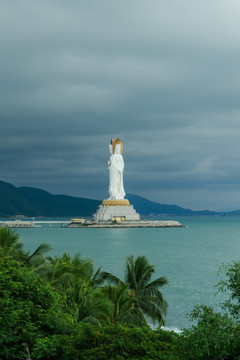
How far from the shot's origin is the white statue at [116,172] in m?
131

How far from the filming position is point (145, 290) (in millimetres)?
21906

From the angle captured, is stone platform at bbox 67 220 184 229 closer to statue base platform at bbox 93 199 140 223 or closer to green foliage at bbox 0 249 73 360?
statue base platform at bbox 93 199 140 223

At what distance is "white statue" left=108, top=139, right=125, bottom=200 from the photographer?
131 meters

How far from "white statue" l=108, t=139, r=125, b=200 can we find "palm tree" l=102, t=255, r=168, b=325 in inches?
4236

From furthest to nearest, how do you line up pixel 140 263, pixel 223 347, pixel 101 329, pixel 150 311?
pixel 140 263, pixel 150 311, pixel 101 329, pixel 223 347

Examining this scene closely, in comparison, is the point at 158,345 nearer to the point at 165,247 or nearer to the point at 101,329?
the point at 101,329

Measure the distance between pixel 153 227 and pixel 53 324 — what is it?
4705 inches

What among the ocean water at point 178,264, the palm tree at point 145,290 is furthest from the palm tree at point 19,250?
the ocean water at point 178,264

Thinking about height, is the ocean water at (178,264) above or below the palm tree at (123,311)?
below

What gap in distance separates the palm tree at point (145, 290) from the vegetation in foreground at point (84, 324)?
0.13 metres

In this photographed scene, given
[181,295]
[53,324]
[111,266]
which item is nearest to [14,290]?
[53,324]

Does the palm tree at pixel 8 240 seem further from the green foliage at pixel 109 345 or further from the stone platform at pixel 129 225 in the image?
the stone platform at pixel 129 225

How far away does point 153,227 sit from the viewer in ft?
438

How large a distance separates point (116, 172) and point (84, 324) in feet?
383
